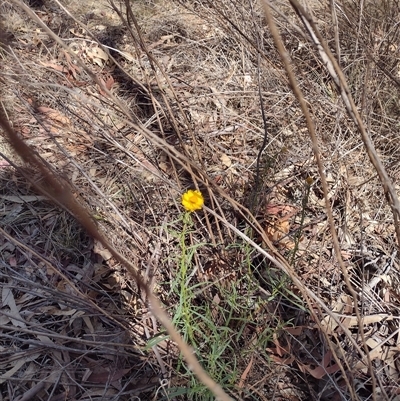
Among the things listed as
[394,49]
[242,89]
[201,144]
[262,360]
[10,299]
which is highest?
[394,49]

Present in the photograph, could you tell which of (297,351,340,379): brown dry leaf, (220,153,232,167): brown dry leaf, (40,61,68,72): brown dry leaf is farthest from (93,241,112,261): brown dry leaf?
(40,61,68,72): brown dry leaf

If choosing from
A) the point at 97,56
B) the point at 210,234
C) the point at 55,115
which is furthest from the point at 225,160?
the point at 97,56

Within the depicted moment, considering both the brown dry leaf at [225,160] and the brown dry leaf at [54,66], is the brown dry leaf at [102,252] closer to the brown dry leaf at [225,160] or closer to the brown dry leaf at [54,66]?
the brown dry leaf at [225,160]

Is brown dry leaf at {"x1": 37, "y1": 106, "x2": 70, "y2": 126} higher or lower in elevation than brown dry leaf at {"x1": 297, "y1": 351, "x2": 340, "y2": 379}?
higher

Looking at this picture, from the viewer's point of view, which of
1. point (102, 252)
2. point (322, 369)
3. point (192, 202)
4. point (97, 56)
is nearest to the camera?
point (192, 202)

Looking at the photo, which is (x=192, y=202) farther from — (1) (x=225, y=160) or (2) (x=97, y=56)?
(2) (x=97, y=56)

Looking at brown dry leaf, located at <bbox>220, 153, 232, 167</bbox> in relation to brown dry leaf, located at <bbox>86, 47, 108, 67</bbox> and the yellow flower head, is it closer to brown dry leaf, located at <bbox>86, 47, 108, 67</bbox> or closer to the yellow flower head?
the yellow flower head

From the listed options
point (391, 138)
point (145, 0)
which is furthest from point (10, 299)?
point (145, 0)

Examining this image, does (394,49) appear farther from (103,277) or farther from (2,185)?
(2,185)
